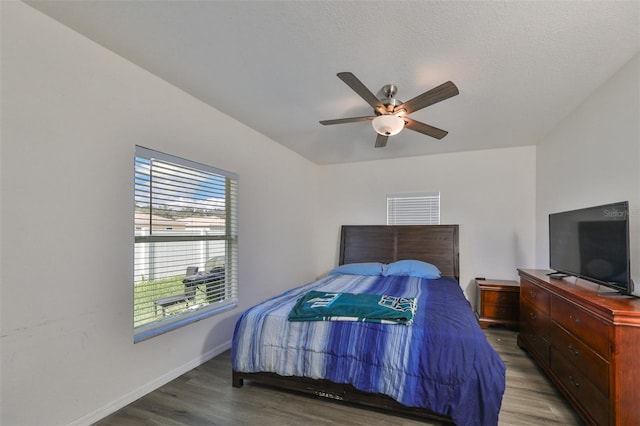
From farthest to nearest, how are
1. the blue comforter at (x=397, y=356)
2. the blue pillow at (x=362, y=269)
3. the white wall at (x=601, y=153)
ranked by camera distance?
the blue pillow at (x=362, y=269) < the white wall at (x=601, y=153) < the blue comforter at (x=397, y=356)

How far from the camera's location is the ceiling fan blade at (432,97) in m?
1.99

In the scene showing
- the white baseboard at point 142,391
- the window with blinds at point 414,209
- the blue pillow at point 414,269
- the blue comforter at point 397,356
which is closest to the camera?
the blue comforter at point 397,356

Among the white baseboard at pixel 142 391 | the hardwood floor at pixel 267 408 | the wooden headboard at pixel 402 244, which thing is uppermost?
the wooden headboard at pixel 402 244

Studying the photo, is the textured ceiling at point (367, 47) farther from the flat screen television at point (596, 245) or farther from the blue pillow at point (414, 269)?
the blue pillow at point (414, 269)

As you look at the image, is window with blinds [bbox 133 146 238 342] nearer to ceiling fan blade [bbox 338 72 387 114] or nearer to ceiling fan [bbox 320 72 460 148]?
ceiling fan [bbox 320 72 460 148]

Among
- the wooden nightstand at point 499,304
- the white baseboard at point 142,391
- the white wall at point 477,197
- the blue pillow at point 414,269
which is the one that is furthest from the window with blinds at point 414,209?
the white baseboard at point 142,391

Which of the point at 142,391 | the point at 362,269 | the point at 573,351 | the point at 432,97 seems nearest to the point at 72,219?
the point at 142,391

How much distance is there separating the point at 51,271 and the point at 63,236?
216mm

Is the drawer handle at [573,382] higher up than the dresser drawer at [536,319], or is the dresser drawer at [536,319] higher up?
the dresser drawer at [536,319]

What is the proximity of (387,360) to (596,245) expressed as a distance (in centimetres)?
173

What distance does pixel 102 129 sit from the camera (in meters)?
2.04

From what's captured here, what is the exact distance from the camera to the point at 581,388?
6.21 feet

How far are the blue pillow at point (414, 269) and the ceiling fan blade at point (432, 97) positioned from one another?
2.32 m

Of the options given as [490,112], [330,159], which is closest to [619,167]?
[490,112]
